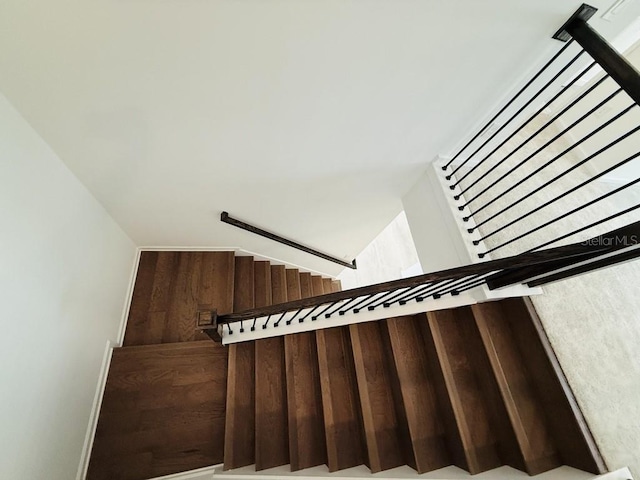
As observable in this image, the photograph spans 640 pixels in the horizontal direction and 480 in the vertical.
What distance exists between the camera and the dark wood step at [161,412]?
1.77 meters

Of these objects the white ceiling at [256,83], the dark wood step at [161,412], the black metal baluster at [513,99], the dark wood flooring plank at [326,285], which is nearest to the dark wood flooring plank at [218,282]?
the dark wood step at [161,412]

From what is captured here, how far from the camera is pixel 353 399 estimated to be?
5.46 feet

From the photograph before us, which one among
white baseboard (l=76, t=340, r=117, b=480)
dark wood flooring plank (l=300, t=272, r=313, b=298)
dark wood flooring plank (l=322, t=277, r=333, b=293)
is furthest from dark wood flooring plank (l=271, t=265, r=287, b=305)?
white baseboard (l=76, t=340, r=117, b=480)

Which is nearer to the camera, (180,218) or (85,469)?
(85,469)

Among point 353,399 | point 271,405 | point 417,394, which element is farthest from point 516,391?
point 271,405

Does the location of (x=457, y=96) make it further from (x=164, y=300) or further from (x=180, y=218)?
(x=164, y=300)

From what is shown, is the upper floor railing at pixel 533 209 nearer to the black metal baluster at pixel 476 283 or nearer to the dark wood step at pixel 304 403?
the black metal baluster at pixel 476 283

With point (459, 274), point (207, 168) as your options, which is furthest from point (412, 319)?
point (207, 168)

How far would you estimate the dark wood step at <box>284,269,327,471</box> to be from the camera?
5.21ft

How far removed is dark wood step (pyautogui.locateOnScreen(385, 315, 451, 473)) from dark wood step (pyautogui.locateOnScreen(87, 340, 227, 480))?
1.40 meters

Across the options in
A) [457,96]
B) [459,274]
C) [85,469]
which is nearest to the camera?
[459,274]

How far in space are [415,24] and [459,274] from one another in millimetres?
1105

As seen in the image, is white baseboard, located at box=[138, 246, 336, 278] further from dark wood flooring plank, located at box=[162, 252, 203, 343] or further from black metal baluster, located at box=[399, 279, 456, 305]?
black metal baluster, located at box=[399, 279, 456, 305]

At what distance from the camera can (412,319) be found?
1.74m
